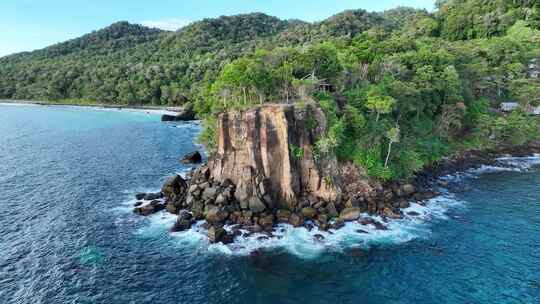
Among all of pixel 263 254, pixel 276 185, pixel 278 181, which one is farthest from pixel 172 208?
pixel 263 254

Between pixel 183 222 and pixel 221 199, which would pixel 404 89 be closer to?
pixel 221 199

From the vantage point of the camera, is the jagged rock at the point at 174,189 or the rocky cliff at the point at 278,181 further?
the jagged rock at the point at 174,189

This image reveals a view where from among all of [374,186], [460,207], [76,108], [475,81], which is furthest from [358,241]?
[76,108]

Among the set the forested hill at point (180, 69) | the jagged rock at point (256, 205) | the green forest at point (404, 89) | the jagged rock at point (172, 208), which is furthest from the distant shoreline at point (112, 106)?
the jagged rock at point (256, 205)

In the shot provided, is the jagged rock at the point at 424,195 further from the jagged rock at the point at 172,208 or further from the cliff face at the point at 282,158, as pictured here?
the jagged rock at the point at 172,208

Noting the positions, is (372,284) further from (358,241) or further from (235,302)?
(235,302)

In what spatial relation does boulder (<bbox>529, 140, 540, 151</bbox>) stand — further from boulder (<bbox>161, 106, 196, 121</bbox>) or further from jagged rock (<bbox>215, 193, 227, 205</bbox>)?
boulder (<bbox>161, 106, 196, 121</bbox>)
